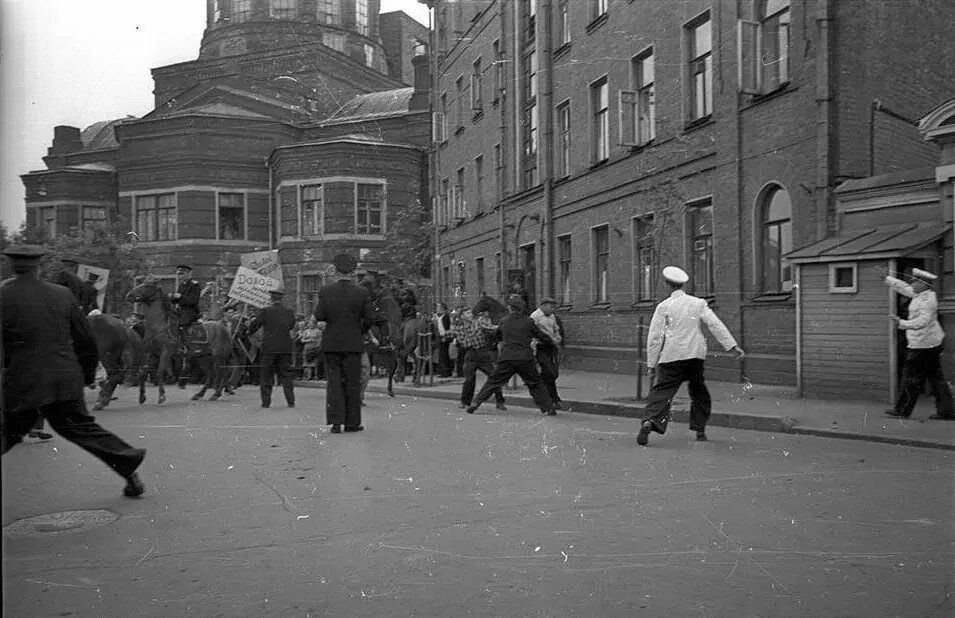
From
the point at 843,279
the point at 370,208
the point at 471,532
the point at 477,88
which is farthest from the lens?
the point at 477,88

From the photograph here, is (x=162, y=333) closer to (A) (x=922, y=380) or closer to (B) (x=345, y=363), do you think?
(B) (x=345, y=363)

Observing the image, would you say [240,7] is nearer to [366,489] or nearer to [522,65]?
[366,489]

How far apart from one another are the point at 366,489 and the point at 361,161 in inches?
106

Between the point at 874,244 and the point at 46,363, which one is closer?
the point at 46,363

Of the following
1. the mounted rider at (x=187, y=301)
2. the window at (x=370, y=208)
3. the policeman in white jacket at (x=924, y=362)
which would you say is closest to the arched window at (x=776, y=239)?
the policeman in white jacket at (x=924, y=362)

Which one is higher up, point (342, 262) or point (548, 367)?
point (342, 262)

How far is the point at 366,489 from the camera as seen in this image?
6.61 m

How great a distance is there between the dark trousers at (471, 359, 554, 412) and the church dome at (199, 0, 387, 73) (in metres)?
8.57

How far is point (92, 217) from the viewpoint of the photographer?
3521mm

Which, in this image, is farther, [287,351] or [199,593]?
[287,351]

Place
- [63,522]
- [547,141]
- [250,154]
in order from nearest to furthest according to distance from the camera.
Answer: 1. [250,154]
2. [63,522]
3. [547,141]

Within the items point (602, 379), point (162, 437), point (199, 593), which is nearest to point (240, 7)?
point (199, 593)

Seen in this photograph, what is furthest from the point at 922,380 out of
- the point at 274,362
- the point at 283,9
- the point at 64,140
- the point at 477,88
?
the point at 477,88

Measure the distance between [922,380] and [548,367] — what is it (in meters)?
4.80
